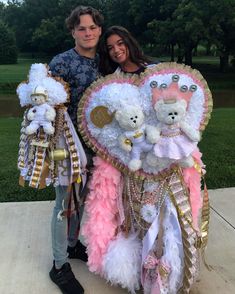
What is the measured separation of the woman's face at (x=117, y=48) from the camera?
2.76 meters

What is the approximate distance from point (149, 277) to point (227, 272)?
734mm

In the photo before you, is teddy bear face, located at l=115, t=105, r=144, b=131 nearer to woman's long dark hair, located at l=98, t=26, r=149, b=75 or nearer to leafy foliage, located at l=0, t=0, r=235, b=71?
woman's long dark hair, located at l=98, t=26, r=149, b=75

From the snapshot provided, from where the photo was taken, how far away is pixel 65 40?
38219 mm

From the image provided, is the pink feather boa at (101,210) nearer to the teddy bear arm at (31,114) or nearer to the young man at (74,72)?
the young man at (74,72)

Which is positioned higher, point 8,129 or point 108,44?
point 108,44

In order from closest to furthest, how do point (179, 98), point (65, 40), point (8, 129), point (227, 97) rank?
1. point (179, 98)
2. point (8, 129)
3. point (227, 97)
4. point (65, 40)

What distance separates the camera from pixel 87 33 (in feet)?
9.09

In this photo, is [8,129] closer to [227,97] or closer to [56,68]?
[56,68]

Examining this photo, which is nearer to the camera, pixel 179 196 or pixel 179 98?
pixel 179 98

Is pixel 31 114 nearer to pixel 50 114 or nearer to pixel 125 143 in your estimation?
pixel 50 114

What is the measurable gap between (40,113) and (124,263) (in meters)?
1.07

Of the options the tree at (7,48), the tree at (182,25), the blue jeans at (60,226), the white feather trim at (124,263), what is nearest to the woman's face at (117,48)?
the blue jeans at (60,226)

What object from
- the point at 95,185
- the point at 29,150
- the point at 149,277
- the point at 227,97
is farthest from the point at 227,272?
the point at 227,97

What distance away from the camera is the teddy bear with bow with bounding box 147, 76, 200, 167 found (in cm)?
244
